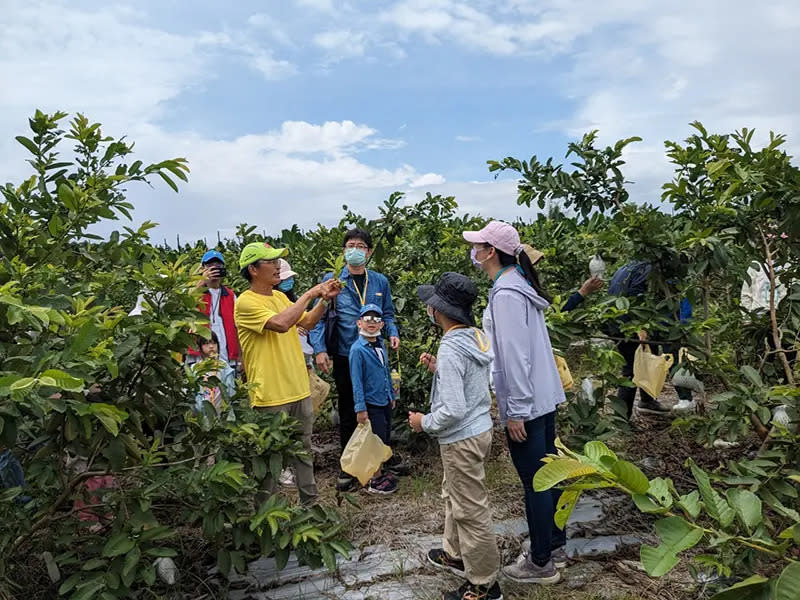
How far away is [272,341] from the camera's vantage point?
11.1 feet

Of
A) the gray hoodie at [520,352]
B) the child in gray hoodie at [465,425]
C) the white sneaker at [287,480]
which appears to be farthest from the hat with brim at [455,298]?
the white sneaker at [287,480]

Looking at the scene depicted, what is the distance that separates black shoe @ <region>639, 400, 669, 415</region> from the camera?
5363 mm

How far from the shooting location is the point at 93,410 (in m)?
1.78

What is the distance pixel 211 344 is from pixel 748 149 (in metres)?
3.44

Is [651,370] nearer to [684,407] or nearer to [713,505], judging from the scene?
[684,407]

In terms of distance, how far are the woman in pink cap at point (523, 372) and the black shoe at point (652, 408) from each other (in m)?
2.81

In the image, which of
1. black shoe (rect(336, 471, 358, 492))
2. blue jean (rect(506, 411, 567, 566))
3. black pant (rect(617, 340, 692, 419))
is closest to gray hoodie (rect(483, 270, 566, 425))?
blue jean (rect(506, 411, 567, 566))

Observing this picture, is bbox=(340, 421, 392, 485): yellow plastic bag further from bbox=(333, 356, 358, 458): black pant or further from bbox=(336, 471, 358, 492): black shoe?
bbox=(333, 356, 358, 458): black pant

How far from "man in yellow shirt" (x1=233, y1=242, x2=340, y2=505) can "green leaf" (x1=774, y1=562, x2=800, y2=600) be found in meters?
2.62

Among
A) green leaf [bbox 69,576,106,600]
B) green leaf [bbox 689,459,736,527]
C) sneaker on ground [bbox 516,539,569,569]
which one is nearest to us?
green leaf [bbox 689,459,736,527]

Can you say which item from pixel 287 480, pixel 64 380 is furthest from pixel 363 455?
pixel 64 380

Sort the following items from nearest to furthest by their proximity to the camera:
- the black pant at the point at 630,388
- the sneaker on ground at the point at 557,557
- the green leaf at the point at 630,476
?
the green leaf at the point at 630,476 → the sneaker on ground at the point at 557,557 → the black pant at the point at 630,388

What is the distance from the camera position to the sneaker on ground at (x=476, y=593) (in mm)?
2678

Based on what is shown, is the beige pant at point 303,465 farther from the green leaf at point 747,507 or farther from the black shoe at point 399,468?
the green leaf at point 747,507
